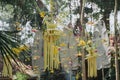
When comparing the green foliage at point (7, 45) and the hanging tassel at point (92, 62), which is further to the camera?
the hanging tassel at point (92, 62)

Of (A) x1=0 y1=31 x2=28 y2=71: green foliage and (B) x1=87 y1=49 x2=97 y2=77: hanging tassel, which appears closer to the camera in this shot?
(A) x1=0 y1=31 x2=28 y2=71: green foliage

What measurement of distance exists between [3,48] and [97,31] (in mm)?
6894

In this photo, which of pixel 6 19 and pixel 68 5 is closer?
pixel 68 5

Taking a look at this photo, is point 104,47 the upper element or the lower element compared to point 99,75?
upper

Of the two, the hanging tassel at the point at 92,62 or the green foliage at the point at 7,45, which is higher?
the green foliage at the point at 7,45

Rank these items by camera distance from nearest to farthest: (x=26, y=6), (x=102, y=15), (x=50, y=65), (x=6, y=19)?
(x=50, y=65)
(x=26, y=6)
(x=102, y=15)
(x=6, y=19)

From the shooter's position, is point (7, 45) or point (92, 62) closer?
point (7, 45)

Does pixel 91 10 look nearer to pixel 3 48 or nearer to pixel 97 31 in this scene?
pixel 97 31

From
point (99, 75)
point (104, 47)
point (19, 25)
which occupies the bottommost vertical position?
point (99, 75)

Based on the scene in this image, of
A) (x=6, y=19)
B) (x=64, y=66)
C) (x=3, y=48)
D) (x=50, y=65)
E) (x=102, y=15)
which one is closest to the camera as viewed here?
(x=3, y=48)

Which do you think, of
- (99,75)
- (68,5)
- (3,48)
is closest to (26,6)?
(68,5)

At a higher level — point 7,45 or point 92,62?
point 7,45

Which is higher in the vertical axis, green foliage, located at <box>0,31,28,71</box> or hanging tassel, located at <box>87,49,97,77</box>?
green foliage, located at <box>0,31,28,71</box>

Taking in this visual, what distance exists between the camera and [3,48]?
3.36 meters
